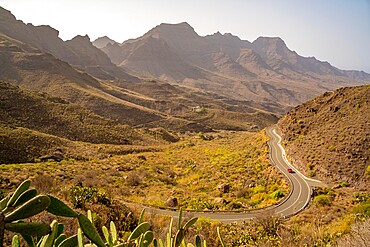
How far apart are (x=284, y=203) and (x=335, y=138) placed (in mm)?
12977

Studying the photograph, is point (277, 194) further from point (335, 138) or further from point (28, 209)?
point (28, 209)

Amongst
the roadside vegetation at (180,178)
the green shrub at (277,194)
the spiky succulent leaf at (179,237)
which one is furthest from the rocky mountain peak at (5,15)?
the spiky succulent leaf at (179,237)

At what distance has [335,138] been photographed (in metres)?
28.3

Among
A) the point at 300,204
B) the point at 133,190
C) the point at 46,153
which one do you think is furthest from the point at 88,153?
the point at 300,204

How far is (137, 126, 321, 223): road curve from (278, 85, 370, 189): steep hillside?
1389 millimetres

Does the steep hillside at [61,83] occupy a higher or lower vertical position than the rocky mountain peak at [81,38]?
lower

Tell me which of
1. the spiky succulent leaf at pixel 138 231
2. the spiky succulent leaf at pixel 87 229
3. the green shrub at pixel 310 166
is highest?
the spiky succulent leaf at pixel 87 229

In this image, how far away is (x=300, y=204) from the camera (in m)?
18.8

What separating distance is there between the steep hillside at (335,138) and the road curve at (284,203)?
4.56 ft

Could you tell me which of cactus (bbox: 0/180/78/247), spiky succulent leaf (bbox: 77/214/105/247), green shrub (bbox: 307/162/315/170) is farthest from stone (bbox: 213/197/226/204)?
cactus (bbox: 0/180/78/247)

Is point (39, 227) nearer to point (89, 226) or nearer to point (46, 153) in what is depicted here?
point (89, 226)

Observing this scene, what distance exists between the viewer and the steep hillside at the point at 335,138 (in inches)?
917

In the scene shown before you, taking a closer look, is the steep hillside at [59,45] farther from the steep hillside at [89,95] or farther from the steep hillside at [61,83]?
the steep hillside at [61,83]

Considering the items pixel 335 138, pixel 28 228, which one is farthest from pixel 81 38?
pixel 28 228
